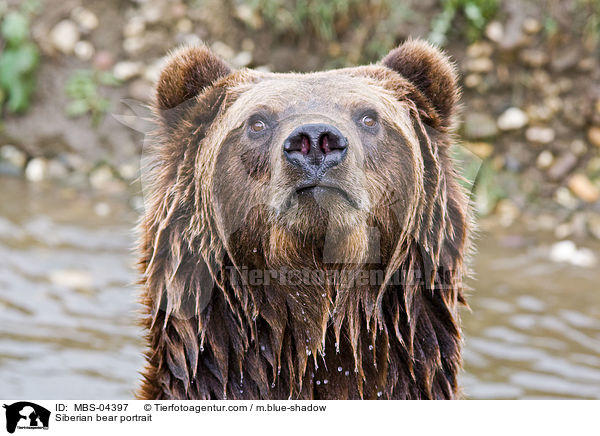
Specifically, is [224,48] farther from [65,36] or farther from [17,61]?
[17,61]

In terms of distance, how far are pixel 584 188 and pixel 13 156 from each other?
5.68 meters

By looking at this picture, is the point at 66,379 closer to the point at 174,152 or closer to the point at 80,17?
the point at 174,152

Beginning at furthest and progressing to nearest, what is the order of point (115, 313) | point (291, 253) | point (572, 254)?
point (572, 254), point (115, 313), point (291, 253)

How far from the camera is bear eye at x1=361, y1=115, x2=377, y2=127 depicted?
3264 mm

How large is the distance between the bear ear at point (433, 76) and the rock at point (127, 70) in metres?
5.24

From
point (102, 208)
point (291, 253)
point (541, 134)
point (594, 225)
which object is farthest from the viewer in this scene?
point (541, 134)

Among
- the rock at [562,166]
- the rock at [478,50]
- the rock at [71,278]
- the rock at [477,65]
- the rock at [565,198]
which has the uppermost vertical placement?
the rock at [478,50]

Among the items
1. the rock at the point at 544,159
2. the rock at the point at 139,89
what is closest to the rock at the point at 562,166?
the rock at the point at 544,159

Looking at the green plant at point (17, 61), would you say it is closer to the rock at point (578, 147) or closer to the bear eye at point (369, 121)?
the rock at point (578, 147)

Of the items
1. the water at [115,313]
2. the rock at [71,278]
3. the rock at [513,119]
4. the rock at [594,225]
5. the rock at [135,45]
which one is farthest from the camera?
the rock at [135,45]

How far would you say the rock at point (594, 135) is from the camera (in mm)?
8062

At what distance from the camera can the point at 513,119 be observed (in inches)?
319

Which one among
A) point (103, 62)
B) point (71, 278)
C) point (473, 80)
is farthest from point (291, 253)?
point (103, 62)
